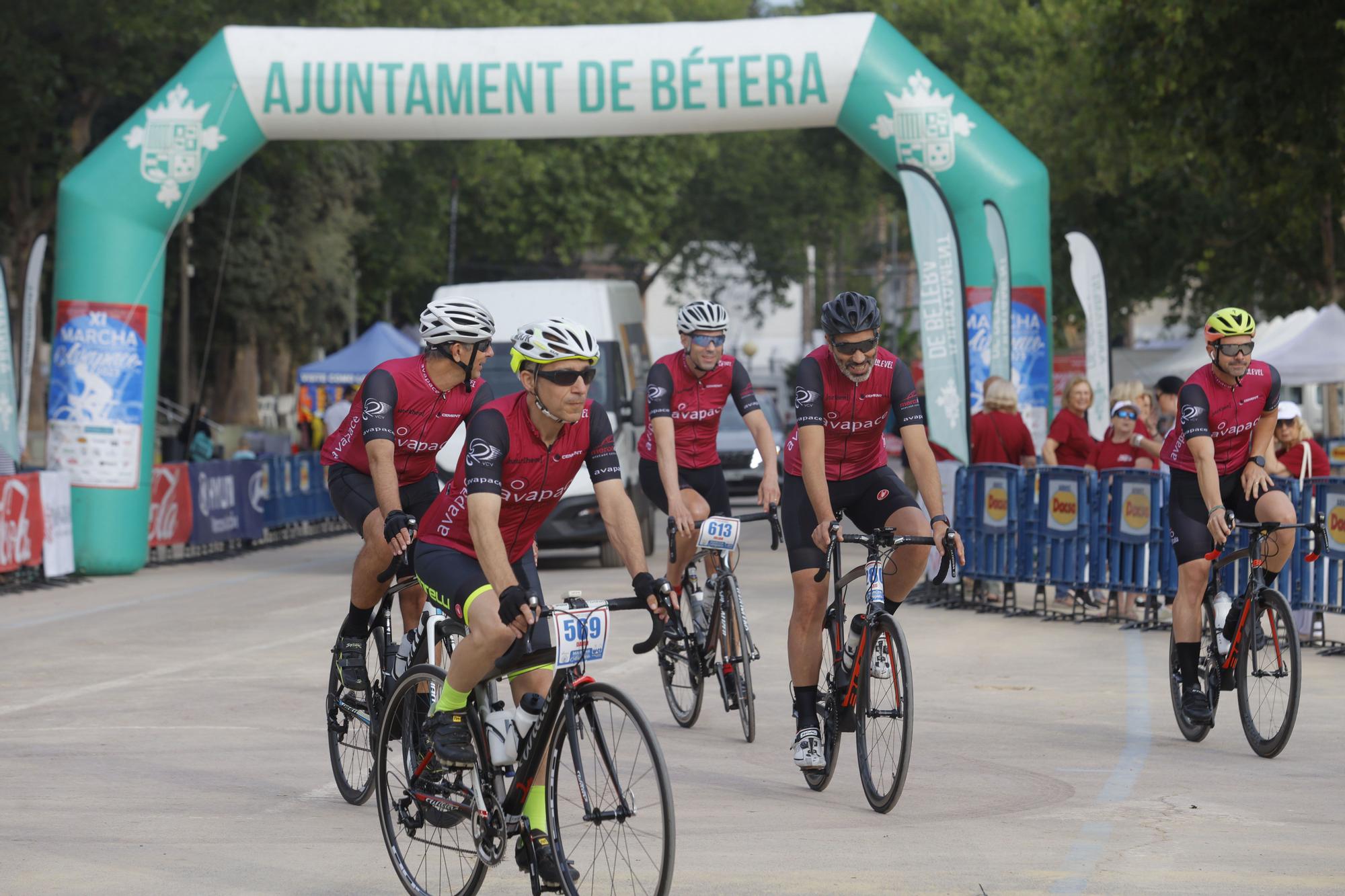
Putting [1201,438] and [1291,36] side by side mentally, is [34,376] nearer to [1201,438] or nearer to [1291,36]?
[1291,36]

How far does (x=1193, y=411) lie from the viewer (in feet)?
28.9

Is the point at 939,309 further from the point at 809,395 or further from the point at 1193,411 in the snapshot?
the point at 809,395

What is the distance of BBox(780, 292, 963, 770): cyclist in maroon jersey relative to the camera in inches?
305

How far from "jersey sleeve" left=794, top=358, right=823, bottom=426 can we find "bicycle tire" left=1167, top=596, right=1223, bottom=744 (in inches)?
91.6

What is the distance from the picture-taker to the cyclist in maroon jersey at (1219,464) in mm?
8891

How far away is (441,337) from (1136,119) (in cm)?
→ 1752

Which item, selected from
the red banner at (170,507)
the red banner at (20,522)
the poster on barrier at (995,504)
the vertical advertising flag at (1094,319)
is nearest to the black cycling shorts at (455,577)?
the poster on barrier at (995,504)

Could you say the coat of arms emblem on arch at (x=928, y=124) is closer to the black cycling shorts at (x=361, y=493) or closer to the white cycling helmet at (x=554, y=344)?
the black cycling shorts at (x=361, y=493)

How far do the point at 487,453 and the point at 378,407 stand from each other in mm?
2034

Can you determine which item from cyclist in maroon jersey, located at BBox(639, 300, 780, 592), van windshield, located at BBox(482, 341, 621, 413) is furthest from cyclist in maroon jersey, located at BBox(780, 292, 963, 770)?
van windshield, located at BBox(482, 341, 621, 413)

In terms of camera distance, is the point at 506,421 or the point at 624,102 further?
the point at 624,102

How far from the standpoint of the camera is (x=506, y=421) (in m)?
5.89

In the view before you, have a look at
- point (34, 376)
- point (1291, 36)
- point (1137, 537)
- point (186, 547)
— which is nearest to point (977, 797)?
point (1137, 537)

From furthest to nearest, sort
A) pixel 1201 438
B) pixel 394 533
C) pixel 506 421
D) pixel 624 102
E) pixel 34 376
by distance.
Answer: pixel 34 376 < pixel 624 102 < pixel 1201 438 < pixel 394 533 < pixel 506 421
